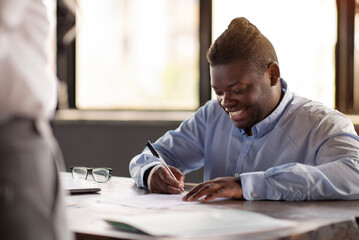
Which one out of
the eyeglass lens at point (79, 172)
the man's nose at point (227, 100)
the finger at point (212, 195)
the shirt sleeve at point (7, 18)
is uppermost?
the shirt sleeve at point (7, 18)

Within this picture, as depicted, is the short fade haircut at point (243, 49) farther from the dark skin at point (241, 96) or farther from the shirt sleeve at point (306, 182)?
the shirt sleeve at point (306, 182)

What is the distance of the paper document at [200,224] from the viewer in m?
1.12

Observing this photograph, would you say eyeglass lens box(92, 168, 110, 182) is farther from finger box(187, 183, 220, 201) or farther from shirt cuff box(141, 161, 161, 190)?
finger box(187, 183, 220, 201)

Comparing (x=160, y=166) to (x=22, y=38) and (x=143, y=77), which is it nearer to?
(x=22, y=38)

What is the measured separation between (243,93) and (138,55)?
270 centimetres

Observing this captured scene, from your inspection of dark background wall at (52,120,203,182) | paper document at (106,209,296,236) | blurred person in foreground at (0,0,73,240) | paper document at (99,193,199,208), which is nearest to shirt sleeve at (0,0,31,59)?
blurred person in foreground at (0,0,73,240)

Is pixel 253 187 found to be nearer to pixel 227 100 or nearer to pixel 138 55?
pixel 227 100

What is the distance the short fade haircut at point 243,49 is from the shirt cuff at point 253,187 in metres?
0.50

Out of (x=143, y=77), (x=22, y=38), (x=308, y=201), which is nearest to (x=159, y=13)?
(x=143, y=77)

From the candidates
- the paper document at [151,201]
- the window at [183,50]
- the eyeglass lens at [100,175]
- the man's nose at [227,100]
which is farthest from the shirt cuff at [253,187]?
the window at [183,50]

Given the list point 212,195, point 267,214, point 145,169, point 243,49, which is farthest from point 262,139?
point 267,214

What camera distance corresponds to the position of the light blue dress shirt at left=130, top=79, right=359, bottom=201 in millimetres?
1678

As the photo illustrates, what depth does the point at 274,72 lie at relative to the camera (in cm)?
213

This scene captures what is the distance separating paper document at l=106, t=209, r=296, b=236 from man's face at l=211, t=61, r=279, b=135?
2.49 feet
